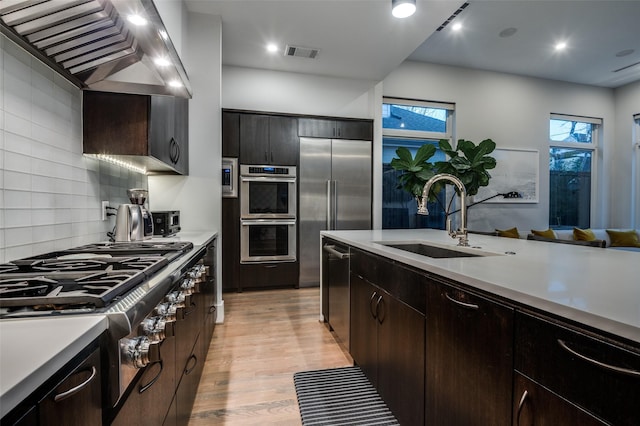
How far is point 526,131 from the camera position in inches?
229

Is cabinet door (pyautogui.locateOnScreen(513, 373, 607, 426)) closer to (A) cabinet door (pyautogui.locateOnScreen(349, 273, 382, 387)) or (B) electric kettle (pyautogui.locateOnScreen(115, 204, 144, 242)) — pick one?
(A) cabinet door (pyautogui.locateOnScreen(349, 273, 382, 387))

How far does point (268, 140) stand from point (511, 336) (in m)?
3.80

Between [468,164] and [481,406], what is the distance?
13.0ft

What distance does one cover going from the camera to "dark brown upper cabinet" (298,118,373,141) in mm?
4344

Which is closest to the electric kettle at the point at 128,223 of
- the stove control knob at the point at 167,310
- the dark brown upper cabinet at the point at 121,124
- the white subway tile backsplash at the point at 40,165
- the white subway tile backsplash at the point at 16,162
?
the white subway tile backsplash at the point at 40,165

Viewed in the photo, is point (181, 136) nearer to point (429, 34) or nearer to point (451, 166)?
point (429, 34)

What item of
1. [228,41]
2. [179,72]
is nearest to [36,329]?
[179,72]

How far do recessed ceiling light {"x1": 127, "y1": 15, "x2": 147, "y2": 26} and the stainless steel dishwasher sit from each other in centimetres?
171

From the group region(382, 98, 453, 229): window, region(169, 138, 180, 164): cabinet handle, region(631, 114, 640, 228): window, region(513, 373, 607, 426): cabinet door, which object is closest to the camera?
region(513, 373, 607, 426): cabinet door

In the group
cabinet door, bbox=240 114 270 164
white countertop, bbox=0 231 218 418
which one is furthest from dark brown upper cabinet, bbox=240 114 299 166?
white countertop, bbox=0 231 218 418

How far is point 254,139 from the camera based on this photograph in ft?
13.7

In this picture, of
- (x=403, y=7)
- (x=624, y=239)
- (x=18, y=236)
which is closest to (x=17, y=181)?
(x=18, y=236)

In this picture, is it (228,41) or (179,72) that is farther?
(228,41)

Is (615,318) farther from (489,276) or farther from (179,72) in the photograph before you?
(179,72)
